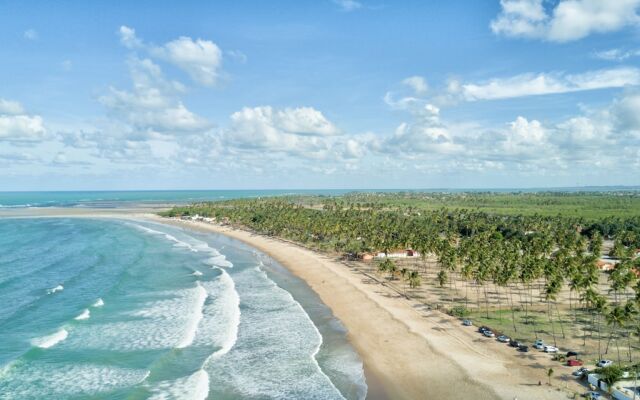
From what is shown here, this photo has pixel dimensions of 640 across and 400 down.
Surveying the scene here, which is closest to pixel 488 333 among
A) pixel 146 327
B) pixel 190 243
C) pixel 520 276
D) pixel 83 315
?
pixel 520 276

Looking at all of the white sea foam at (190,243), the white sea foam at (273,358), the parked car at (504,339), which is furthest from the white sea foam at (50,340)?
the white sea foam at (190,243)

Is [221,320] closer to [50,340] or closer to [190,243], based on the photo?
[50,340]

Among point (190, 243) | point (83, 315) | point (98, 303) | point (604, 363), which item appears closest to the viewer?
point (604, 363)

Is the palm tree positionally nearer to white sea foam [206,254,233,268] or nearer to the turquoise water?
the turquoise water

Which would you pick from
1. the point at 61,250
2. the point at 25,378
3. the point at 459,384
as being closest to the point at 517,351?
the point at 459,384

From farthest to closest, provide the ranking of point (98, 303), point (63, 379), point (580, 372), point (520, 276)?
point (520, 276)
point (98, 303)
point (63, 379)
point (580, 372)

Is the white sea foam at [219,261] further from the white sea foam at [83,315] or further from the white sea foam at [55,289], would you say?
the white sea foam at [83,315]

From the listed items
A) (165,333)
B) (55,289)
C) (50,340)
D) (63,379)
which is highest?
(55,289)
